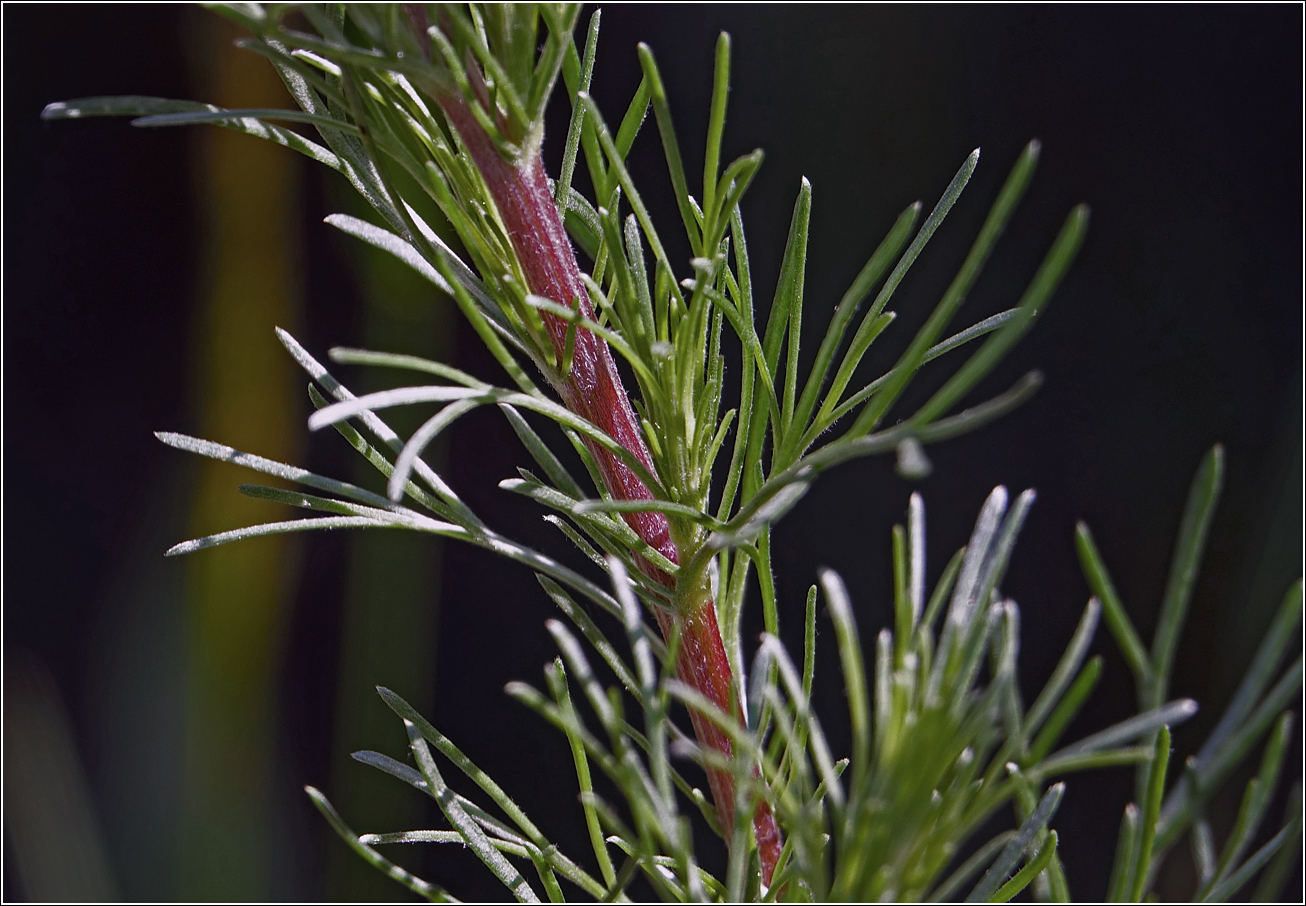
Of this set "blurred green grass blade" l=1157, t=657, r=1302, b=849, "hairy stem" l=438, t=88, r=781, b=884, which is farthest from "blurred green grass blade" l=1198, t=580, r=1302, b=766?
"hairy stem" l=438, t=88, r=781, b=884

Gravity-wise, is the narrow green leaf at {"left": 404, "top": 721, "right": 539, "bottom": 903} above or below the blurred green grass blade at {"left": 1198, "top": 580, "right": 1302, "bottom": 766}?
below

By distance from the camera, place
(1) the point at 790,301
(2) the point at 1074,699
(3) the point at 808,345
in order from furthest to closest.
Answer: (3) the point at 808,345, (1) the point at 790,301, (2) the point at 1074,699

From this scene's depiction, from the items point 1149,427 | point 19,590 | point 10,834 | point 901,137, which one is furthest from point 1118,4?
point 10,834

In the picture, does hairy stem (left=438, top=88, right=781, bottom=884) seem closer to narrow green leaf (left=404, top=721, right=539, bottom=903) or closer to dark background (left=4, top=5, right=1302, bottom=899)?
narrow green leaf (left=404, top=721, right=539, bottom=903)

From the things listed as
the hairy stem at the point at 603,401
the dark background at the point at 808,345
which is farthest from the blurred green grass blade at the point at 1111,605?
the dark background at the point at 808,345

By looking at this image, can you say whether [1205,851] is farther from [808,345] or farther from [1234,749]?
[808,345]

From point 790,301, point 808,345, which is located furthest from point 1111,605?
point 808,345
